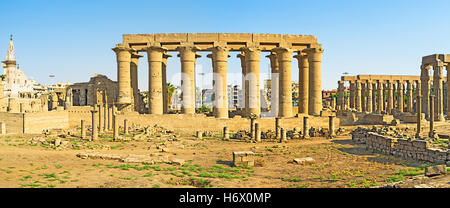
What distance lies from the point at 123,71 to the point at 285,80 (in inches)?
742

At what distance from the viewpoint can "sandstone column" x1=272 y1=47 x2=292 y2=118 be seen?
109 ft

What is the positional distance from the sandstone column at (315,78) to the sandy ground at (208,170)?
15.4 metres

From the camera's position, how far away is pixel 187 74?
1307 inches

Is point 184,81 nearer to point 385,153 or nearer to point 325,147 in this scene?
point 325,147

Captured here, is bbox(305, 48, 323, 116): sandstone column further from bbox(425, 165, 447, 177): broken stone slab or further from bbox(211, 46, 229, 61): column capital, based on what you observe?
bbox(425, 165, 447, 177): broken stone slab

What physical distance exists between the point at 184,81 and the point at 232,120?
7.33 metres

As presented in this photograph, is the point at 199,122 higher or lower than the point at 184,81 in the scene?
lower

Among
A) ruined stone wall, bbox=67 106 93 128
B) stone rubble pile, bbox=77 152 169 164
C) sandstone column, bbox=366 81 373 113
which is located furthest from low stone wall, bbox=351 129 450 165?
sandstone column, bbox=366 81 373 113

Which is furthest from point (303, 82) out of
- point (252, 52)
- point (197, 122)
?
point (197, 122)

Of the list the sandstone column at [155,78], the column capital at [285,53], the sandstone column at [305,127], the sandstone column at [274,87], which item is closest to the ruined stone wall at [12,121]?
the sandstone column at [155,78]

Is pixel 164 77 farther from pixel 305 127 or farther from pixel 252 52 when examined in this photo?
pixel 305 127

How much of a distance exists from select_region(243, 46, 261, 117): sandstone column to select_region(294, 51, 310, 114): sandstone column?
610 cm

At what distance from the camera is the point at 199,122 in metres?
31.0
